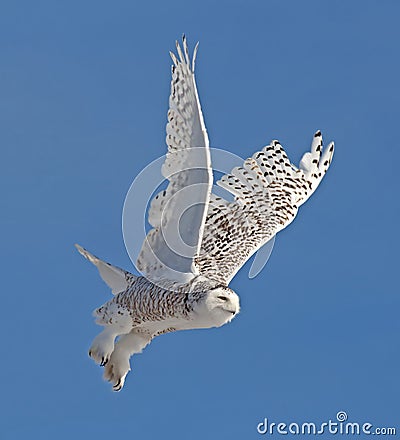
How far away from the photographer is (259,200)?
2075 centimetres

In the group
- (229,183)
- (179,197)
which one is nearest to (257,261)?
(229,183)

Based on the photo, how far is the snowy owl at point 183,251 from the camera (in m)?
16.4

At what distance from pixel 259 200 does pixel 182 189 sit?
4.21m

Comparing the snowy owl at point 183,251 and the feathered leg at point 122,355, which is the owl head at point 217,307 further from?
the feathered leg at point 122,355

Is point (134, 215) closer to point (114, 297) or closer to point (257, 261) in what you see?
point (114, 297)

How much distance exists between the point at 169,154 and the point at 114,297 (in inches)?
111

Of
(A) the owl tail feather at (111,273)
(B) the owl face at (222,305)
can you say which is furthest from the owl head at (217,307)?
(A) the owl tail feather at (111,273)

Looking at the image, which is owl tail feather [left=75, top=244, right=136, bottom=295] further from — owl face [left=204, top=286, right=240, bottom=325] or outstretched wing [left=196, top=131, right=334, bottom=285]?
owl face [left=204, top=286, right=240, bottom=325]

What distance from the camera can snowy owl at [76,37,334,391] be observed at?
1644cm

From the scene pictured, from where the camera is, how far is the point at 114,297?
18.2 metres

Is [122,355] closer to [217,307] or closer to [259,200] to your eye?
[217,307]

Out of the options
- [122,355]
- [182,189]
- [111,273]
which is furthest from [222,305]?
[122,355]

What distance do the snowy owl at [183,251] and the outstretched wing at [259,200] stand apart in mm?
24

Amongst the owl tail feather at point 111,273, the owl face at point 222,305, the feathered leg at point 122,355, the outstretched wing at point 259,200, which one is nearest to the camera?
the owl face at point 222,305
